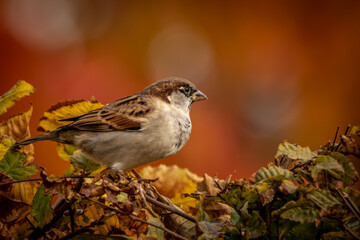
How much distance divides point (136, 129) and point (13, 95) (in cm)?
60

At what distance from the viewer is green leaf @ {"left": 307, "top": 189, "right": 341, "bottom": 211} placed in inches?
21.0

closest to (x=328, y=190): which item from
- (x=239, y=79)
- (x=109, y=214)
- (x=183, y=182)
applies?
(x=109, y=214)

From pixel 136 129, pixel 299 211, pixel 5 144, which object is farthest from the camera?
pixel 136 129

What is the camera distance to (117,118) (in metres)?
1.46

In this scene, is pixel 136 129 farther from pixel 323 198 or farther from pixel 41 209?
pixel 323 198

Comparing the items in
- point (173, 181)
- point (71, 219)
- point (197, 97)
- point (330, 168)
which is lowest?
point (71, 219)

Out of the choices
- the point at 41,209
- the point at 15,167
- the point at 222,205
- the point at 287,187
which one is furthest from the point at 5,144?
the point at 287,187

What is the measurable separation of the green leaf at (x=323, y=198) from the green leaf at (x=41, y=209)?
0.39 metres

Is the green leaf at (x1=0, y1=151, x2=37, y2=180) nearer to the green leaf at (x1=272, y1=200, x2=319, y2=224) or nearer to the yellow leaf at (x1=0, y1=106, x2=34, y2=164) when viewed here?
the yellow leaf at (x1=0, y1=106, x2=34, y2=164)

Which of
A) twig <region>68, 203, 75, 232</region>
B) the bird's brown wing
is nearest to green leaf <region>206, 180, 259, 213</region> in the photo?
twig <region>68, 203, 75, 232</region>

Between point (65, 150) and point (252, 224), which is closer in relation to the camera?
point (252, 224)

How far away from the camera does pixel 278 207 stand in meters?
0.59

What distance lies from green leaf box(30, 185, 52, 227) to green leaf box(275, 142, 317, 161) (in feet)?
1.18

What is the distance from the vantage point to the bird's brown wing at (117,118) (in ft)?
4.60
